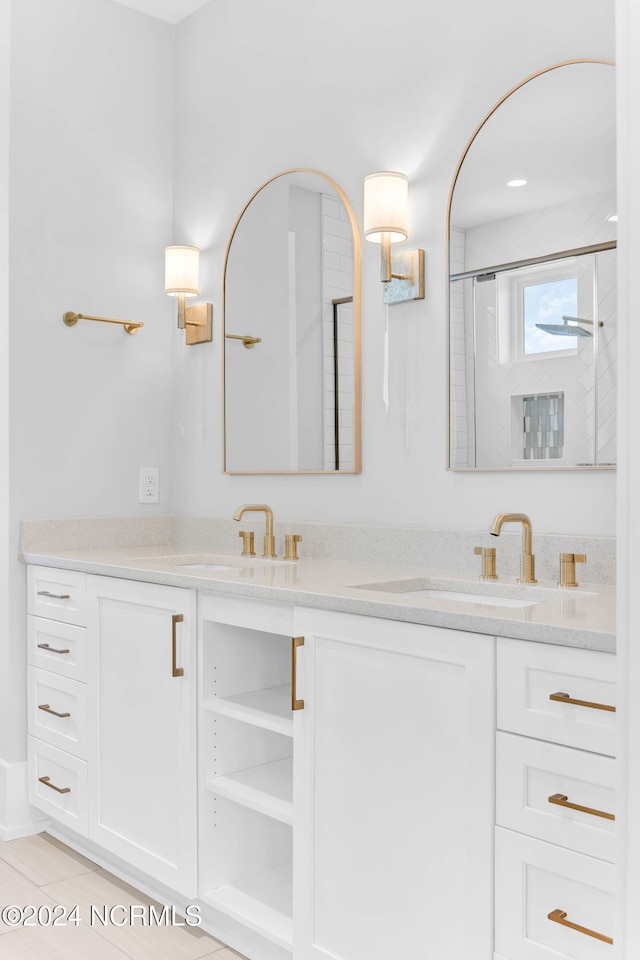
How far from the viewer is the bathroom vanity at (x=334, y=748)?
129cm

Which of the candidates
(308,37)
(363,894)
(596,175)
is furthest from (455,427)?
(308,37)

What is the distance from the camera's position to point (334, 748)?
5.40 feet

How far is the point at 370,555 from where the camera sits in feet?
7.69

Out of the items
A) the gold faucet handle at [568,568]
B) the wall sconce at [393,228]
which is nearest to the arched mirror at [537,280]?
the wall sconce at [393,228]

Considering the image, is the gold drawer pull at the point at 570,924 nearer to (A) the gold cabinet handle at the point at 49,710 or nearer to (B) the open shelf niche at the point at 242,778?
(B) the open shelf niche at the point at 242,778

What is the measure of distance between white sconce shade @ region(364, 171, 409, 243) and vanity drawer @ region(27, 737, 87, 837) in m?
1.67

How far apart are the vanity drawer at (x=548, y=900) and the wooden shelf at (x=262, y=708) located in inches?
23.2

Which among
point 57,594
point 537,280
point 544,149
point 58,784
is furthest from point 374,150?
point 58,784

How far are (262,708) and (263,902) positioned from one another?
0.44 m

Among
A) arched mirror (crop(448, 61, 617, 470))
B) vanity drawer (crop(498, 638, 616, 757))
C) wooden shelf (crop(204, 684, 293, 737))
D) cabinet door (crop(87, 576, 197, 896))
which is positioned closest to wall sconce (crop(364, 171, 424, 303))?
arched mirror (crop(448, 61, 617, 470))

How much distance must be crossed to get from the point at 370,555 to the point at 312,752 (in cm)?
74

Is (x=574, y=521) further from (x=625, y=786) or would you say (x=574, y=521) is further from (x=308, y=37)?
(x=308, y=37)

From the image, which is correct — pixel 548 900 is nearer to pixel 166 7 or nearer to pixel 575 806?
pixel 575 806

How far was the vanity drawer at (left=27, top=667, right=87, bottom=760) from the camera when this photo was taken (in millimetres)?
2416
